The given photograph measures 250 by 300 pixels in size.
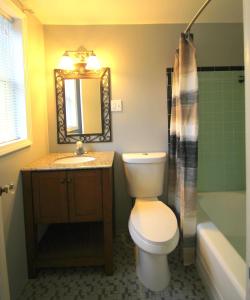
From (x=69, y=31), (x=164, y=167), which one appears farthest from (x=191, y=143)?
(x=69, y=31)

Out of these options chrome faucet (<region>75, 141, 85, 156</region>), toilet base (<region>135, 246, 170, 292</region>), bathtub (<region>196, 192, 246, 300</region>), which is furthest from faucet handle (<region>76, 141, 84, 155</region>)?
bathtub (<region>196, 192, 246, 300</region>)

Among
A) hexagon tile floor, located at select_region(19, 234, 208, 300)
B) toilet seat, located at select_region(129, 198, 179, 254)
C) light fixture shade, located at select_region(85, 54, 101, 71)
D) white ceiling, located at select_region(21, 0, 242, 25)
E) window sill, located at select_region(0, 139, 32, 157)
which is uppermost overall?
white ceiling, located at select_region(21, 0, 242, 25)

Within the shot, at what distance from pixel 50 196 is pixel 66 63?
1.29m

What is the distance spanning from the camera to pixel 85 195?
2.02 metres

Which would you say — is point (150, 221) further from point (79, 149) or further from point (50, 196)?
point (79, 149)

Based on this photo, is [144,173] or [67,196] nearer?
[67,196]

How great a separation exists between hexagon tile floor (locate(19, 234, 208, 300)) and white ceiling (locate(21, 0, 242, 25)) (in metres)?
2.16

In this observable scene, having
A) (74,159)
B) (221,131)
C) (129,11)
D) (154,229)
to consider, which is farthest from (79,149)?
(221,131)

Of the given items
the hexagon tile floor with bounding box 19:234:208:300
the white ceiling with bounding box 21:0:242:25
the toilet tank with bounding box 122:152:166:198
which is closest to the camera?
the hexagon tile floor with bounding box 19:234:208:300

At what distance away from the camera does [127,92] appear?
2645 mm

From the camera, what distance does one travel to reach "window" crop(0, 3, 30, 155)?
1.86 m

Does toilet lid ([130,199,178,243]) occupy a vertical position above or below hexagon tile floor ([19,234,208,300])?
above

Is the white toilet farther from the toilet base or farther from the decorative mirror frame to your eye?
the decorative mirror frame

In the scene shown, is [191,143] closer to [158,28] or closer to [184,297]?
[184,297]
